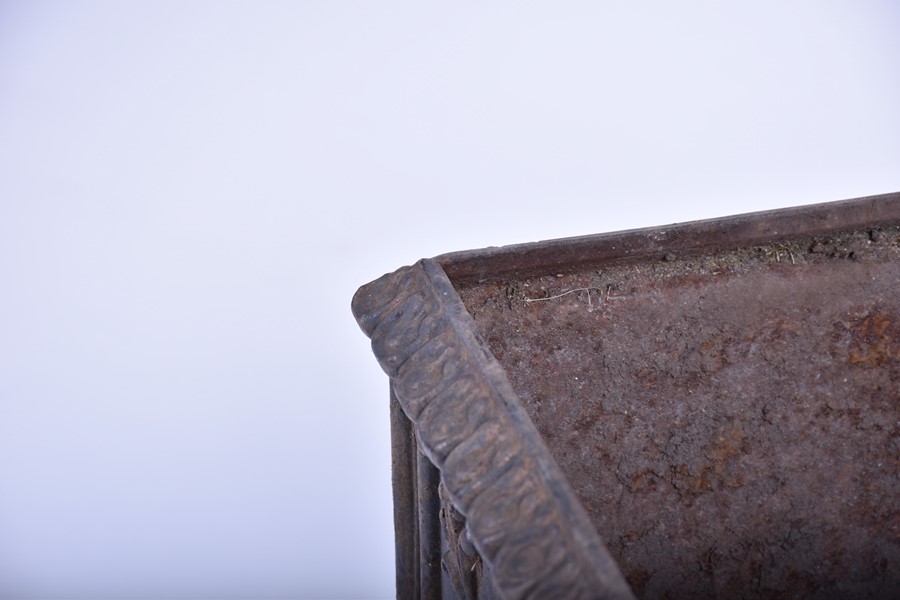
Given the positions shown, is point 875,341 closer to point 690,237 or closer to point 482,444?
point 690,237

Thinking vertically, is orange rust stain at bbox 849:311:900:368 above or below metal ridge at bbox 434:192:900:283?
below

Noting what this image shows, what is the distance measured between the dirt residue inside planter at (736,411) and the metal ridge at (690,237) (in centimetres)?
4

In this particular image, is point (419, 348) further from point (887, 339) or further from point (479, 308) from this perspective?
point (887, 339)

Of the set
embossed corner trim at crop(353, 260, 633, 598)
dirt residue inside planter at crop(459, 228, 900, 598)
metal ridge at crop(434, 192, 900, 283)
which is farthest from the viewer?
dirt residue inside planter at crop(459, 228, 900, 598)

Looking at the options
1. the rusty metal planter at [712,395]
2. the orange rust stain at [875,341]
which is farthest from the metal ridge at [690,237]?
the orange rust stain at [875,341]

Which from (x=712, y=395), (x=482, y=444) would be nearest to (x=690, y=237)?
(x=712, y=395)

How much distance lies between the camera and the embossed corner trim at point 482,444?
30.7 inches

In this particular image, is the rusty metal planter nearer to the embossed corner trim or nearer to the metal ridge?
the metal ridge

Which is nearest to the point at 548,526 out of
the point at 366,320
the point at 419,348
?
the point at 419,348

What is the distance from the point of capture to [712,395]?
1469 millimetres

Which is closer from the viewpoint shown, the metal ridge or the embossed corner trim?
the embossed corner trim

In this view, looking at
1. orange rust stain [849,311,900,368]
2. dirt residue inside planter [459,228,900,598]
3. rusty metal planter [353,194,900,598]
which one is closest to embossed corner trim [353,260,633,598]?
rusty metal planter [353,194,900,598]

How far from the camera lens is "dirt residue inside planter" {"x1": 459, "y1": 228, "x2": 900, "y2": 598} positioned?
140cm

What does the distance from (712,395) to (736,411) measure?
0.05 meters
